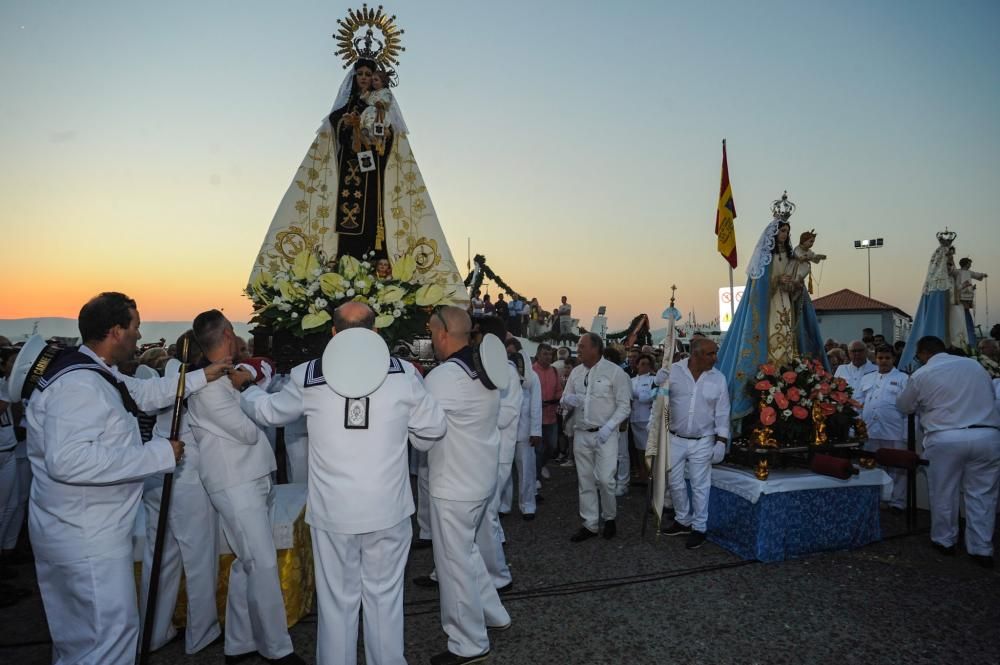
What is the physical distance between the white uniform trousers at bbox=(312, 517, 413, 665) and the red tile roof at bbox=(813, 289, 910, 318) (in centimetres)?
4428

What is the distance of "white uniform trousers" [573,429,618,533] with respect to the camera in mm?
6574

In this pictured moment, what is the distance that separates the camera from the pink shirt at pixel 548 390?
952cm

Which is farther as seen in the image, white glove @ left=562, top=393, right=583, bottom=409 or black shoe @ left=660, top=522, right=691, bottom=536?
white glove @ left=562, top=393, right=583, bottom=409

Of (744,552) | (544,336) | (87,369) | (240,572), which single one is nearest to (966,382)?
(744,552)

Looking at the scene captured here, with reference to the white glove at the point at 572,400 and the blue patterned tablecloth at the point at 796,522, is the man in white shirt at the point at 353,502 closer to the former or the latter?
the blue patterned tablecloth at the point at 796,522

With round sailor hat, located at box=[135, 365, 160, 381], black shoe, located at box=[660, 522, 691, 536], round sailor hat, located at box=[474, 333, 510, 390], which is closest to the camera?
round sailor hat, located at box=[474, 333, 510, 390]

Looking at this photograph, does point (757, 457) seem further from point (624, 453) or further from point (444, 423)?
point (444, 423)

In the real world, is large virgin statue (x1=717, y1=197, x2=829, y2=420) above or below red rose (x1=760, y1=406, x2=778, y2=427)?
above

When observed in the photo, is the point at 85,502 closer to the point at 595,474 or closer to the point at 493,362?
the point at 493,362

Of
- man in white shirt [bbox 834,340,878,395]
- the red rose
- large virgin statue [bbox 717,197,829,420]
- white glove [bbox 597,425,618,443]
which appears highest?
large virgin statue [bbox 717,197,829,420]

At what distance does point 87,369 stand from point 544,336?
19.5 metres

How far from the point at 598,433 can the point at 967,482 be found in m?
3.60

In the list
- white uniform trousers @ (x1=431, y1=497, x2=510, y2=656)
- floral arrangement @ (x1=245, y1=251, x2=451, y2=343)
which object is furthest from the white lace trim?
white uniform trousers @ (x1=431, y1=497, x2=510, y2=656)

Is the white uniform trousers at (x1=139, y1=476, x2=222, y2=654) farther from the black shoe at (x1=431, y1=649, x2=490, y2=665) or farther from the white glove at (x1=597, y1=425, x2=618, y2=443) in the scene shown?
the white glove at (x1=597, y1=425, x2=618, y2=443)
